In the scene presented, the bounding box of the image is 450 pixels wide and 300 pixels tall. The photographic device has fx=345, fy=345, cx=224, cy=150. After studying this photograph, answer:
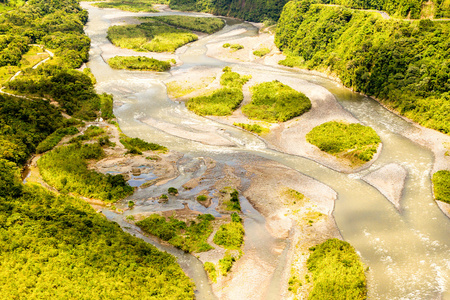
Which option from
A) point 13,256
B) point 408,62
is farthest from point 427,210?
point 13,256

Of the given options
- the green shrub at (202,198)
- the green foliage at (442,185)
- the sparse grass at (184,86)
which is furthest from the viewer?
the sparse grass at (184,86)

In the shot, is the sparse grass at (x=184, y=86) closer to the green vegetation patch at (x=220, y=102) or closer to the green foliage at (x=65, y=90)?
the green vegetation patch at (x=220, y=102)

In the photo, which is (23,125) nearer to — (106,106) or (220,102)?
(106,106)

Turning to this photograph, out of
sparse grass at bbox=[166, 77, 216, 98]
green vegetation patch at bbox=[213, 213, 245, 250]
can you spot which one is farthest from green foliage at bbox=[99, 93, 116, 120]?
green vegetation patch at bbox=[213, 213, 245, 250]

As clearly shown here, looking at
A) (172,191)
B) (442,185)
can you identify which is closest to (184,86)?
(172,191)

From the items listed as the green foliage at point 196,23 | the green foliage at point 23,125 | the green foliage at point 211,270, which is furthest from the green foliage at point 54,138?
the green foliage at point 196,23

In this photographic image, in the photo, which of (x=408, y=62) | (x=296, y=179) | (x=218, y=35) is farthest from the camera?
(x=218, y=35)

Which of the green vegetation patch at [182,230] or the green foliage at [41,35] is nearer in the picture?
the green vegetation patch at [182,230]

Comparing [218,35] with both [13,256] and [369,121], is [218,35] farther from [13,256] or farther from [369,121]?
[13,256]
